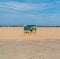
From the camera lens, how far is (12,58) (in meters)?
8.25

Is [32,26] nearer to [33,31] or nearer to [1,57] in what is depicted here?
[33,31]

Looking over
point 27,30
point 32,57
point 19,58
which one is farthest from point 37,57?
point 27,30

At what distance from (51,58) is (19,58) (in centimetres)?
139

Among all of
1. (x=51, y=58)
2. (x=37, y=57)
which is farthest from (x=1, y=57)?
(x=51, y=58)

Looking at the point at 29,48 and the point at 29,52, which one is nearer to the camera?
the point at 29,52

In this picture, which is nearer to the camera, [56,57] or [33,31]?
[56,57]

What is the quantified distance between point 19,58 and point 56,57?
1671mm

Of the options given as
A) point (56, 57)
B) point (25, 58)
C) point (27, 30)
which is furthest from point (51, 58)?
point (27, 30)

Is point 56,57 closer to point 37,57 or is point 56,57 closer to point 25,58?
point 37,57

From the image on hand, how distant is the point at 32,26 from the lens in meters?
28.5

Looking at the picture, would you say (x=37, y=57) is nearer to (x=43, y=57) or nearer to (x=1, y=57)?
(x=43, y=57)

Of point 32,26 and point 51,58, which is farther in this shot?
point 32,26

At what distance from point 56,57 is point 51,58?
0.34m

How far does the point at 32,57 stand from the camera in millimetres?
8578
